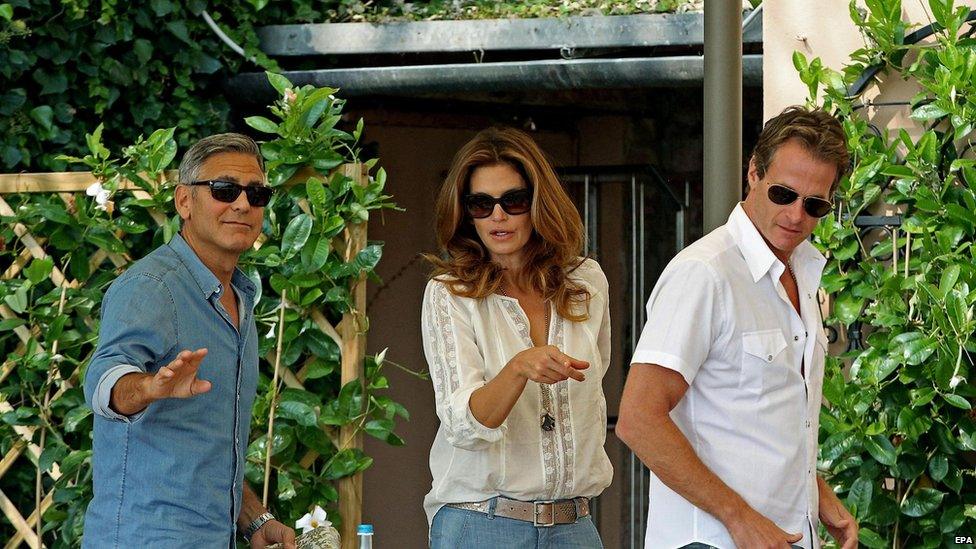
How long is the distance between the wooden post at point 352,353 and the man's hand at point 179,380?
1.43m

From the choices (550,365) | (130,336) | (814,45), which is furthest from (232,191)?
(814,45)

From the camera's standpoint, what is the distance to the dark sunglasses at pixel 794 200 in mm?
2027

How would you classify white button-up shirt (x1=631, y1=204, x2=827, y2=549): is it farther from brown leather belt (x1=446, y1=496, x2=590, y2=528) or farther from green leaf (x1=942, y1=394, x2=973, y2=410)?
green leaf (x1=942, y1=394, x2=973, y2=410)

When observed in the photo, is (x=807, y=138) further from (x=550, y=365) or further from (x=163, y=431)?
(x=163, y=431)

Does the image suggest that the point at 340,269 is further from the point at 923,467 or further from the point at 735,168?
the point at 923,467

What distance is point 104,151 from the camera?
3664mm

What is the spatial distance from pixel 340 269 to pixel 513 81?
1.34 meters

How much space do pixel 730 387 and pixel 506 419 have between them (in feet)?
1.45

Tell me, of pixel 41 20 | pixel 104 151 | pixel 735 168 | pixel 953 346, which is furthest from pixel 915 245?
pixel 41 20

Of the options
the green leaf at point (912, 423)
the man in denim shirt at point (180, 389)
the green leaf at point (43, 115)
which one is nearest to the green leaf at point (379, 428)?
the man in denim shirt at point (180, 389)

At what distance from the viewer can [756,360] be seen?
1964 millimetres

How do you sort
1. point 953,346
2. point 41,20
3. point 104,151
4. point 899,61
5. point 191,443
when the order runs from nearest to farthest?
point 191,443 → point 953,346 → point 899,61 → point 104,151 → point 41,20

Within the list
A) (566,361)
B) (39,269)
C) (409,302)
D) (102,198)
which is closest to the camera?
(566,361)

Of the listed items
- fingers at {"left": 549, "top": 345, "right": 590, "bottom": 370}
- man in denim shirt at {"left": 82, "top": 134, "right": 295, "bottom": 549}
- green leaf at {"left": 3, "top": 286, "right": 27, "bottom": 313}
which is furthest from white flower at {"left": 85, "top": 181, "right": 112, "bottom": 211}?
fingers at {"left": 549, "top": 345, "right": 590, "bottom": 370}
